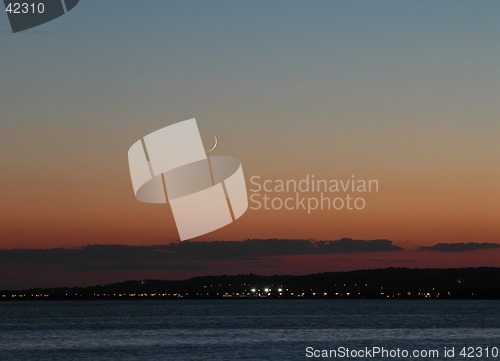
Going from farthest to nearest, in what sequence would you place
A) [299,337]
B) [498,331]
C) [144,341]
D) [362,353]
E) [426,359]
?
[498,331] < [299,337] < [144,341] < [362,353] < [426,359]

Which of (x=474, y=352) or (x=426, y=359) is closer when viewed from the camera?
(x=426, y=359)

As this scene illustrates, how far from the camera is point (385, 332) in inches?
5049

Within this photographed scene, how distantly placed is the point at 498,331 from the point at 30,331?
6517cm

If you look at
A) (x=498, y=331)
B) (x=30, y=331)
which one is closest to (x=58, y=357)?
(x=30, y=331)

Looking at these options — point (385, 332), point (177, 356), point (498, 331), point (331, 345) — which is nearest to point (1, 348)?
point (177, 356)

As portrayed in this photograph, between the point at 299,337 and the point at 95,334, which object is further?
the point at 95,334

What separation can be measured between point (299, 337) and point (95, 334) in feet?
88.9

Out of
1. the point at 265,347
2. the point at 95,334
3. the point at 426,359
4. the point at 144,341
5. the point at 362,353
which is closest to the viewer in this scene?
the point at 426,359

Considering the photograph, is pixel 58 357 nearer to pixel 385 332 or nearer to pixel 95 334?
pixel 95 334

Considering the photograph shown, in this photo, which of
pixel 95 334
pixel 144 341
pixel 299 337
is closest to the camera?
pixel 144 341

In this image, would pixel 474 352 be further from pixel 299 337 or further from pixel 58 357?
pixel 58 357

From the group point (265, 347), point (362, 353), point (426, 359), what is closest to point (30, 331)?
point (265, 347)

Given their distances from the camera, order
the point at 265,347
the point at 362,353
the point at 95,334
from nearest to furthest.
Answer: the point at 362,353 → the point at 265,347 → the point at 95,334

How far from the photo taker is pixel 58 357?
8725 cm
